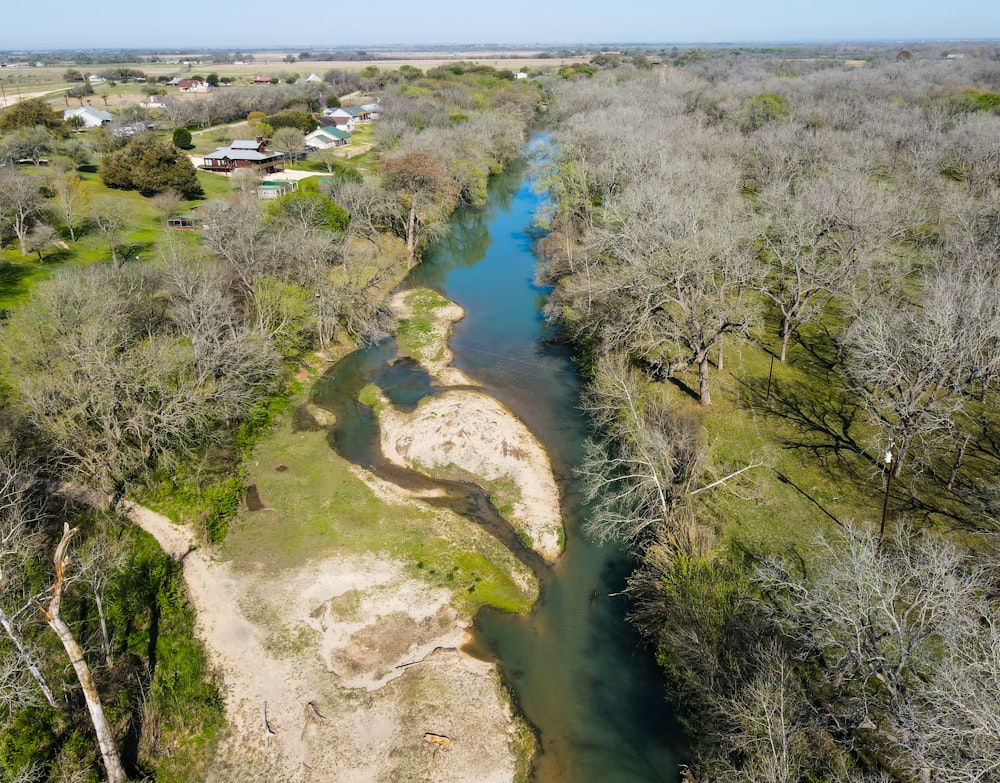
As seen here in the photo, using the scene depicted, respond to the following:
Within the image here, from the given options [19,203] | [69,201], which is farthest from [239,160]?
[19,203]

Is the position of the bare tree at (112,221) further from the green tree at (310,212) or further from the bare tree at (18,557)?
the bare tree at (18,557)

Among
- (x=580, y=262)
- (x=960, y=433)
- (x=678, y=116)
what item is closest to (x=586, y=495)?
(x=960, y=433)

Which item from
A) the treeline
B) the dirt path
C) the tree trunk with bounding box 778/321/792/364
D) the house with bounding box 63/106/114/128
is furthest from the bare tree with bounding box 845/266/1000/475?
the house with bounding box 63/106/114/128

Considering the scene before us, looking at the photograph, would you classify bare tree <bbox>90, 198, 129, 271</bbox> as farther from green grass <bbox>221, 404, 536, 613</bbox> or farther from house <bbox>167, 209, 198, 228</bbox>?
green grass <bbox>221, 404, 536, 613</bbox>

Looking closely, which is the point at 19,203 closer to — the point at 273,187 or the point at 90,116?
the point at 273,187

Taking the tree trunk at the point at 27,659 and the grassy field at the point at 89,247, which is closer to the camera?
the tree trunk at the point at 27,659

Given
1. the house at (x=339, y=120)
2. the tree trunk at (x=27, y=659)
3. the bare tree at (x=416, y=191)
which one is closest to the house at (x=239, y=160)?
the bare tree at (x=416, y=191)

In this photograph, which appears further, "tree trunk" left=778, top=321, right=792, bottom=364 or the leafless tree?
the leafless tree
